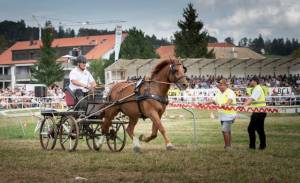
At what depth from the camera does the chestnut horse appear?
46.8ft

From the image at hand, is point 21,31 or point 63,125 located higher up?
point 21,31

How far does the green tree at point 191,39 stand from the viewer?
261 feet

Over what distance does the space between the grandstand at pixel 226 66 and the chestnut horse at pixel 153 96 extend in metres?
40.4

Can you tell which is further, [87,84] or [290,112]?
[290,112]

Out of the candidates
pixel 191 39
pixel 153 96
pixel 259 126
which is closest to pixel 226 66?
pixel 191 39

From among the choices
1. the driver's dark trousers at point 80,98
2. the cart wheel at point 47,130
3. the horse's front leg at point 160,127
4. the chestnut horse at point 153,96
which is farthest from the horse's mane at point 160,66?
the cart wheel at point 47,130

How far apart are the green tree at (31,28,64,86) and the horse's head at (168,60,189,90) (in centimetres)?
6914

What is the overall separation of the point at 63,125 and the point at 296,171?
6735mm

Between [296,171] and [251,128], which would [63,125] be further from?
[296,171]

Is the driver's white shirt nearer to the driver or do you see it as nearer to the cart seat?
the driver

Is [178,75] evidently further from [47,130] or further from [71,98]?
[47,130]

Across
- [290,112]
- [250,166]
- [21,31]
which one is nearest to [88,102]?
[250,166]

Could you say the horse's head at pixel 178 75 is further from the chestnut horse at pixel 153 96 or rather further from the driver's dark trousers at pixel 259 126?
the driver's dark trousers at pixel 259 126

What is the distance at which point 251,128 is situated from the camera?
15.4 meters
